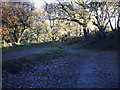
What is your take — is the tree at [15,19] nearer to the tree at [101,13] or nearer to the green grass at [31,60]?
the green grass at [31,60]

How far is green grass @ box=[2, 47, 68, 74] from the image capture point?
1740mm

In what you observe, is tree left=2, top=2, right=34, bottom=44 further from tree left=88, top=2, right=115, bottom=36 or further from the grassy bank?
tree left=88, top=2, right=115, bottom=36

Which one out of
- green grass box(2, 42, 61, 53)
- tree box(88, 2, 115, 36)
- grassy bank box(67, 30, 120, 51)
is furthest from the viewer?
tree box(88, 2, 115, 36)

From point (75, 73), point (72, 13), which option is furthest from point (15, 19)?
point (75, 73)

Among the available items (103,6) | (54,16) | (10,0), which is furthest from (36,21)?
(103,6)

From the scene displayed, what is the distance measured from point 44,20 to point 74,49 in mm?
1021

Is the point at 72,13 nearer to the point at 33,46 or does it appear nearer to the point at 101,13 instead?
the point at 101,13

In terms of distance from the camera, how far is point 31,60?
6.40 ft

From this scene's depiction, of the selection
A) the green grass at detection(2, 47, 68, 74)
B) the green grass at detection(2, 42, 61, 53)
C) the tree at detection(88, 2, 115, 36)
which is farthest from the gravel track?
the tree at detection(88, 2, 115, 36)

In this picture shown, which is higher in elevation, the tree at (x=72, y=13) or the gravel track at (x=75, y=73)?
the tree at (x=72, y=13)

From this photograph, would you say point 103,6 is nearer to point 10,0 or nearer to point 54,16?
point 54,16

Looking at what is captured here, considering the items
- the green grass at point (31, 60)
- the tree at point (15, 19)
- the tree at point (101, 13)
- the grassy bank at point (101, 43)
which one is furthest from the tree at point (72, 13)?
the green grass at point (31, 60)

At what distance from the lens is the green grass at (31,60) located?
1740 mm

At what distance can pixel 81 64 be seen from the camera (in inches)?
78.5
